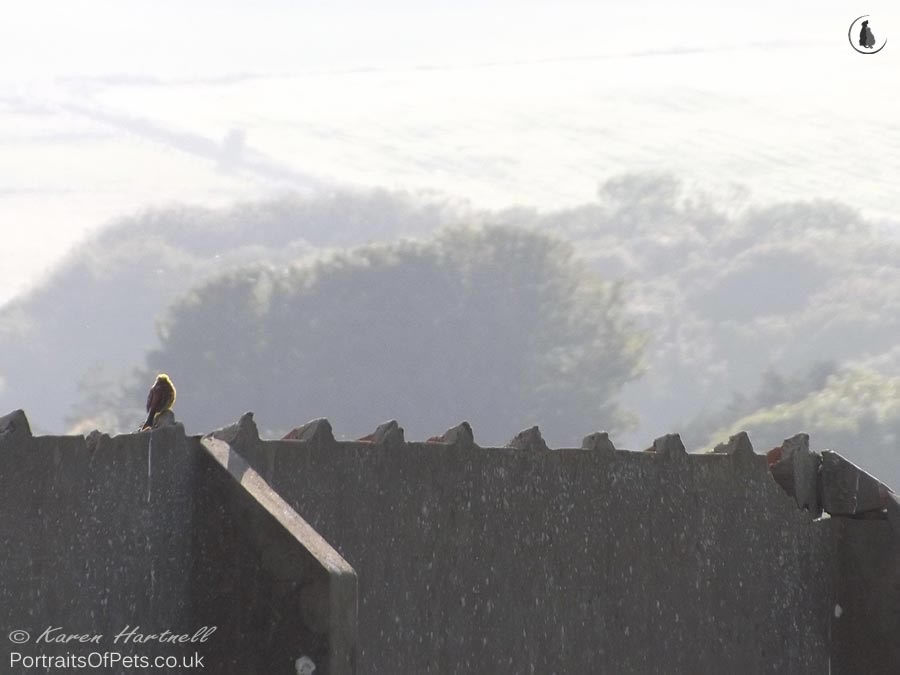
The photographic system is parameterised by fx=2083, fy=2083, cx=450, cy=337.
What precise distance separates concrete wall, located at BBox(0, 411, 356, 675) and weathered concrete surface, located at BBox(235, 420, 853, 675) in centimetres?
31

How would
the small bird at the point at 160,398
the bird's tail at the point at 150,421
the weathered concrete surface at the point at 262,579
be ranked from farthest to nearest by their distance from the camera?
the small bird at the point at 160,398 → the bird's tail at the point at 150,421 → the weathered concrete surface at the point at 262,579

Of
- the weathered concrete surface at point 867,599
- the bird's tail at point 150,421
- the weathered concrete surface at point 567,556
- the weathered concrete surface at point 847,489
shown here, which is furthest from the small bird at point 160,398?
the weathered concrete surface at point 867,599

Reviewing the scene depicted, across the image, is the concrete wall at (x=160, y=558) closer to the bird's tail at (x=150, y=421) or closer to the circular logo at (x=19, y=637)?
the circular logo at (x=19, y=637)

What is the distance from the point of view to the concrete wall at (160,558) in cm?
566

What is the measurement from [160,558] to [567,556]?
2252 millimetres

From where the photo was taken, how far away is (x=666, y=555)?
856 centimetres

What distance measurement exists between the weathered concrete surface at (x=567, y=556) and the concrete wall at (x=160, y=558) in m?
0.31

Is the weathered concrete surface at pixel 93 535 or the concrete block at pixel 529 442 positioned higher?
the concrete block at pixel 529 442

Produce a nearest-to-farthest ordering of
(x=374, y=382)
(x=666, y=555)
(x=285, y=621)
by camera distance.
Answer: (x=285, y=621) < (x=666, y=555) < (x=374, y=382)

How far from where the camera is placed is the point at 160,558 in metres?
6.10

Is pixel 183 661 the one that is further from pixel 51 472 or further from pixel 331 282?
pixel 331 282

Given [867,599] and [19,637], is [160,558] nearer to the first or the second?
[19,637]

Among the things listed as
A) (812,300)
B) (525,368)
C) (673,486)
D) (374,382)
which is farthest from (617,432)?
(673,486)

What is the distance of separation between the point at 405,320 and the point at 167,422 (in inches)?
4470
